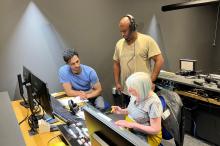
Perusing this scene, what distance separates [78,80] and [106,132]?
6.65 feet

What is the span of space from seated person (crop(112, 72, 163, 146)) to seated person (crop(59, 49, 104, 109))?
3.65 feet

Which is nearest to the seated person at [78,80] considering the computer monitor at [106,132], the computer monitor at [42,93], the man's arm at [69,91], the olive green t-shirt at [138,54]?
the man's arm at [69,91]

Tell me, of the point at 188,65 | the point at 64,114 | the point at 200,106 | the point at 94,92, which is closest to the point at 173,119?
the point at 64,114

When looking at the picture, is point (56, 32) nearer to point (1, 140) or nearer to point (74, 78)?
point (74, 78)

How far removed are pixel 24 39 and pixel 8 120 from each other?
153 centimetres

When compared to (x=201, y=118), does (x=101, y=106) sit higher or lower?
higher

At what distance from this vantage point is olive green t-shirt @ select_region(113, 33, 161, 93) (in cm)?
302

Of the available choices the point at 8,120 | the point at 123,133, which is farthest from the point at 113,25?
the point at 123,133

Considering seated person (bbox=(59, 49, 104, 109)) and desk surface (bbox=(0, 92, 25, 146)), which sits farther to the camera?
seated person (bbox=(59, 49, 104, 109))

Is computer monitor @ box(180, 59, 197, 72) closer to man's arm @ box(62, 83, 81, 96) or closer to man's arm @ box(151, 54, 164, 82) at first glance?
man's arm @ box(151, 54, 164, 82)

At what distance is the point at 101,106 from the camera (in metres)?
2.77

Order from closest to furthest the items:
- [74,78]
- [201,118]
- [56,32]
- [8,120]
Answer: [8,120]
[74,78]
[201,118]
[56,32]

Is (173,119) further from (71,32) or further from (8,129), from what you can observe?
(71,32)

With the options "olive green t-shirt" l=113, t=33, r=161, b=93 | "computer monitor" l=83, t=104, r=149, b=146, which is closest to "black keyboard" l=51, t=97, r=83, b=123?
"computer monitor" l=83, t=104, r=149, b=146
